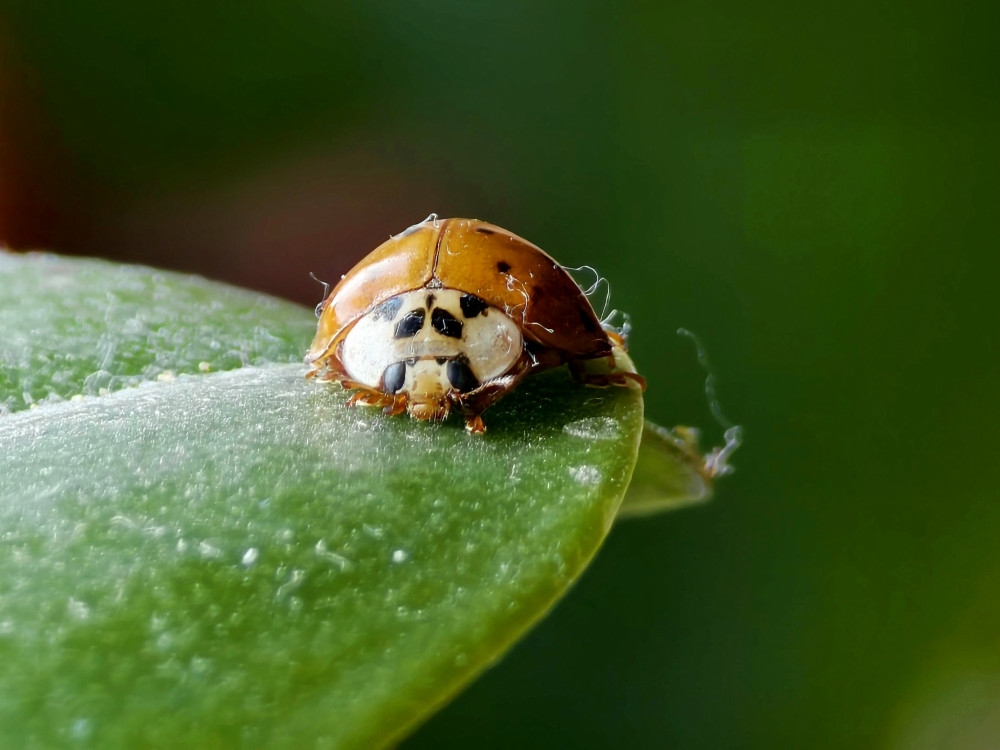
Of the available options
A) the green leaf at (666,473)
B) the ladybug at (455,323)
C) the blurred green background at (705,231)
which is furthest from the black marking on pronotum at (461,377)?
the blurred green background at (705,231)

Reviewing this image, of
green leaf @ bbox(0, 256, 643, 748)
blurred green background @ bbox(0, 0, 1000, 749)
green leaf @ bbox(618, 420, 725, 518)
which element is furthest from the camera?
blurred green background @ bbox(0, 0, 1000, 749)

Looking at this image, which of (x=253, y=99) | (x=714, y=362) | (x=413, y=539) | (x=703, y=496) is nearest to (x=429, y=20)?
(x=253, y=99)

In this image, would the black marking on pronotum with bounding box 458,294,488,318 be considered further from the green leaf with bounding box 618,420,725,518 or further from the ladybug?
the green leaf with bounding box 618,420,725,518

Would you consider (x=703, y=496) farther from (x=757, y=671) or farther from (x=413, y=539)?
(x=757, y=671)

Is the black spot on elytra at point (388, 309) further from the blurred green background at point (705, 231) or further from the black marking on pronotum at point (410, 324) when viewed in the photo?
the blurred green background at point (705, 231)

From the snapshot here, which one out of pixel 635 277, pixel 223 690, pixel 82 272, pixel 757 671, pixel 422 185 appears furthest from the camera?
pixel 422 185

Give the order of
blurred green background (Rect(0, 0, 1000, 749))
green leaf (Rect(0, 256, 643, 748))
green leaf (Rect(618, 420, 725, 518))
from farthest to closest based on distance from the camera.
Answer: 1. blurred green background (Rect(0, 0, 1000, 749))
2. green leaf (Rect(618, 420, 725, 518))
3. green leaf (Rect(0, 256, 643, 748))

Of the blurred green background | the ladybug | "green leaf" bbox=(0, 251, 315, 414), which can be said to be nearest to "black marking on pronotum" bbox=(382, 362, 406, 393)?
the ladybug
